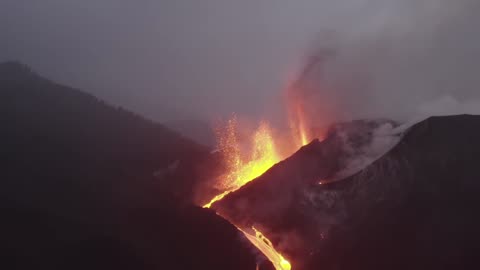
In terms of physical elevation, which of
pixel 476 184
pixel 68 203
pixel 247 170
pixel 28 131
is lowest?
pixel 476 184

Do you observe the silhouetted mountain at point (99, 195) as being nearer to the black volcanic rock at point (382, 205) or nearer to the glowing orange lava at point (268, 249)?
the glowing orange lava at point (268, 249)

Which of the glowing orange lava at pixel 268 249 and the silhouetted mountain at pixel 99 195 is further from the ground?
the silhouetted mountain at pixel 99 195

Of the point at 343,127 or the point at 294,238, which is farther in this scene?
the point at 343,127

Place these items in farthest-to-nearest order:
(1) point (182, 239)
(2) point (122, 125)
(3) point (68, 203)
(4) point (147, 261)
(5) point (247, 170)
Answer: (2) point (122, 125) → (5) point (247, 170) → (3) point (68, 203) → (1) point (182, 239) → (4) point (147, 261)

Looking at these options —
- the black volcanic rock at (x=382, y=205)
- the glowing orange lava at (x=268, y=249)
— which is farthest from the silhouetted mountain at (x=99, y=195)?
the black volcanic rock at (x=382, y=205)

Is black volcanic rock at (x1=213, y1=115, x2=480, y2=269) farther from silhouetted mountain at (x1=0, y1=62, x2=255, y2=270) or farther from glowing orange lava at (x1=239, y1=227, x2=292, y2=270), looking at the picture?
silhouetted mountain at (x1=0, y1=62, x2=255, y2=270)

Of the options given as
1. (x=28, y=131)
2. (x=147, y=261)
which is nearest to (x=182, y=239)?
(x=147, y=261)

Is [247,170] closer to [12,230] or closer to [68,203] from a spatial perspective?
[68,203]

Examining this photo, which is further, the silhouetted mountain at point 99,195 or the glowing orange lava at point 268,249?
the glowing orange lava at point 268,249
